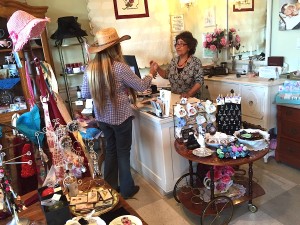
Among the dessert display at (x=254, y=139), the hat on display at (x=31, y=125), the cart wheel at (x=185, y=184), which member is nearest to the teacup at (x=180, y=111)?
the dessert display at (x=254, y=139)

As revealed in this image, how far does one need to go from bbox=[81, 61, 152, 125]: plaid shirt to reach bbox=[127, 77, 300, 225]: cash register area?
2.60ft

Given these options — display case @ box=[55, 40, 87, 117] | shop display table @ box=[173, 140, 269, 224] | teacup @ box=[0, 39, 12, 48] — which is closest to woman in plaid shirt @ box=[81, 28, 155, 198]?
shop display table @ box=[173, 140, 269, 224]

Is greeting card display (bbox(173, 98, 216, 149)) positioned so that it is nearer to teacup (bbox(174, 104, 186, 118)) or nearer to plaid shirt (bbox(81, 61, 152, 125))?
teacup (bbox(174, 104, 186, 118))

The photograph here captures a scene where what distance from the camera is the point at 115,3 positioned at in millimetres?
3303

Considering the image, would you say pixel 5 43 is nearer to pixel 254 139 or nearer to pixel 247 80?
pixel 254 139

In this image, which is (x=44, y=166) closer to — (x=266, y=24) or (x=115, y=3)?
(x=115, y=3)

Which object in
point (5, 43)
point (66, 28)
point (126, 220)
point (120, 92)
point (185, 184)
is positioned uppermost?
point (66, 28)

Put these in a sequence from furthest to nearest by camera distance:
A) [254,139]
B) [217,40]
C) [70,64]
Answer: [217,40]
[70,64]
[254,139]

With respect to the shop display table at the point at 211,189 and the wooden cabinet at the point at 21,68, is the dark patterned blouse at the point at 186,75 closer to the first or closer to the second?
the shop display table at the point at 211,189

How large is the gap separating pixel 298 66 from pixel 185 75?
48.1 inches

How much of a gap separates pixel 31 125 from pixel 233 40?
2.98 meters

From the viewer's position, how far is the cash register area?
6.39ft

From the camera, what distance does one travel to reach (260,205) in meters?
2.09

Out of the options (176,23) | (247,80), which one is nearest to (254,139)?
(247,80)
